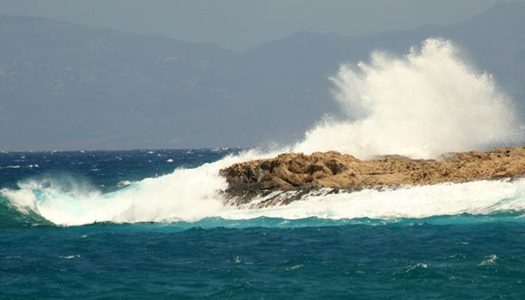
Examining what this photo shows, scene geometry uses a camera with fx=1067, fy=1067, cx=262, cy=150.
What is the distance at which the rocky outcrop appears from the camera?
123 ft

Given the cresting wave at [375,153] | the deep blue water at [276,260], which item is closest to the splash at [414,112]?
the cresting wave at [375,153]

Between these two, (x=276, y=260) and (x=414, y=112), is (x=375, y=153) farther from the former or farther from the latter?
(x=276, y=260)

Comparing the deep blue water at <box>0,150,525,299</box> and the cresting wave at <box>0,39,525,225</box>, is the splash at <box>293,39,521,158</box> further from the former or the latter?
the deep blue water at <box>0,150,525,299</box>

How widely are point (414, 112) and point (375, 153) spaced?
6653 mm

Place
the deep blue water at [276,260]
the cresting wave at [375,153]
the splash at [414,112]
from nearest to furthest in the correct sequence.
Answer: the deep blue water at [276,260], the cresting wave at [375,153], the splash at [414,112]

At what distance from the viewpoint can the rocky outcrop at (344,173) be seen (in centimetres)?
3738

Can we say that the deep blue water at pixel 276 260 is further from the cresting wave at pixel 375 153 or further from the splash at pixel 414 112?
the splash at pixel 414 112

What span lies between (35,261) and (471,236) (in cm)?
1167

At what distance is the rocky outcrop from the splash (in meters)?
6.35

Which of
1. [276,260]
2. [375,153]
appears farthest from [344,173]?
[276,260]

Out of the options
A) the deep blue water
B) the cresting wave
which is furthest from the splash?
the deep blue water

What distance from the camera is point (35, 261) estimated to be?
2775 centimetres

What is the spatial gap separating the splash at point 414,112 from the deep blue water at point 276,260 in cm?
1467

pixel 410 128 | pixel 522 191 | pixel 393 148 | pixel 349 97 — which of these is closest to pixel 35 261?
pixel 522 191
